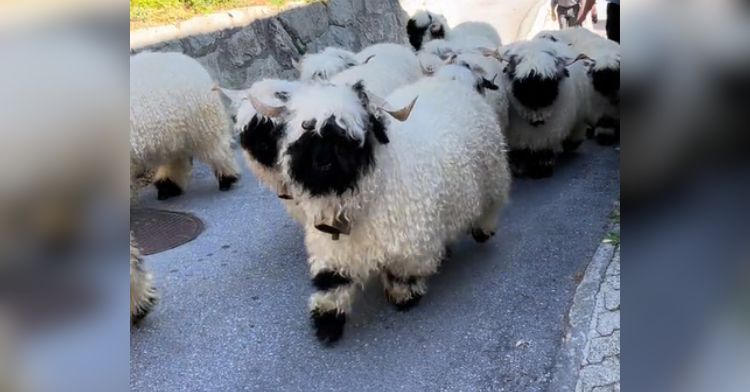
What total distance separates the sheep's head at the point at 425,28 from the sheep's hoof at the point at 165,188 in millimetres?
3719

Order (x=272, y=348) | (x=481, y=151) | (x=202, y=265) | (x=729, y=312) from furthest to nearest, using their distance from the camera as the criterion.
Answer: (x=202, y=265), (x=481, y=151), (x=272, y=348), (x=729, y=312)

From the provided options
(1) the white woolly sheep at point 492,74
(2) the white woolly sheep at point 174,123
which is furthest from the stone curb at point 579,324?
(2) the white woolly sheep at point 174,123

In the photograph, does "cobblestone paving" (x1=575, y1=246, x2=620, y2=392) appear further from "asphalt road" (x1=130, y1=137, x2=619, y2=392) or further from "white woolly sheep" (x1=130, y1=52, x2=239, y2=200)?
"white woolly sheep" (x1=130, y1=52, x2=239, y2=200)

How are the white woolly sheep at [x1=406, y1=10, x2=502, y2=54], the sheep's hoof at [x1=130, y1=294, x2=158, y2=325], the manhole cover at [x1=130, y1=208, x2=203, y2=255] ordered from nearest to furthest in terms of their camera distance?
1. the sheep's hoof at [x1=130, y1=294, x2=158, y2=325]
2. the manhole cover at [x1=130, y1=208, x2=203, y2=255]
3. the white woolly sheep at [x1=406, y1=10, x2=502, y2=54]

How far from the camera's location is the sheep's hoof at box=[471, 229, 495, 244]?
208 inches

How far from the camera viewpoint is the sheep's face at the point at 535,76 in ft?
19.8

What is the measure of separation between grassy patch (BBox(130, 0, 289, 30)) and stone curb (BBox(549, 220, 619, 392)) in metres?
A: 5.75

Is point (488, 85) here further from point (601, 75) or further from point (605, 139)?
point (605, 139)

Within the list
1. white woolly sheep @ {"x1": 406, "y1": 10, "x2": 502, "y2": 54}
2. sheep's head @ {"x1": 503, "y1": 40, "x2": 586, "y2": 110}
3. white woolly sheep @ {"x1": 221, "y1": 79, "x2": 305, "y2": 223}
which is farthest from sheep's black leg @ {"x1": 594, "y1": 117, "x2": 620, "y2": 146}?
white woolly sheep @ {"x1": 221, "y1": 79, "x2": 305, "y2": 223}

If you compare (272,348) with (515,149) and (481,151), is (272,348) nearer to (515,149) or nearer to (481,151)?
(481,151)

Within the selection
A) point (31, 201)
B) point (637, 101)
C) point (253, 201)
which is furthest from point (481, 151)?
point (31, 201)

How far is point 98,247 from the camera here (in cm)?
126

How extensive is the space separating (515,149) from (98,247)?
19.1ft

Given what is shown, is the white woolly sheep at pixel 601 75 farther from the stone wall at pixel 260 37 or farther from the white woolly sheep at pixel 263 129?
the stone wall at pixel 260 37
